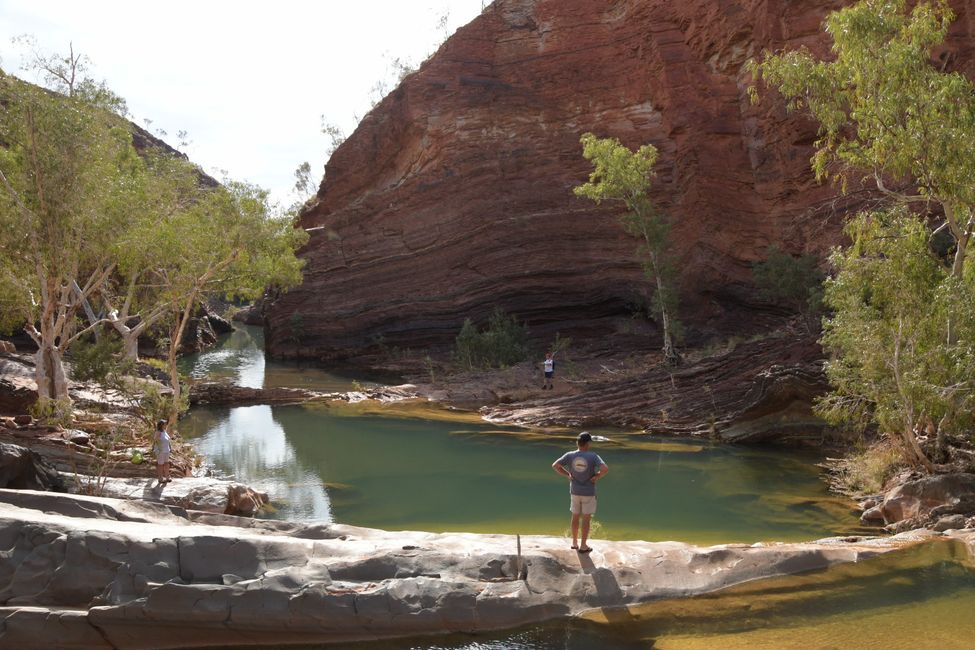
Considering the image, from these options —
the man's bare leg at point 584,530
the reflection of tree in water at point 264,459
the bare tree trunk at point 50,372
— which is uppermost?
the bare tree trunk at point 50,372

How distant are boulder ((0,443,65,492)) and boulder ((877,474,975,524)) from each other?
1222 centimetres

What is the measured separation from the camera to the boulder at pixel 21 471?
396 inches

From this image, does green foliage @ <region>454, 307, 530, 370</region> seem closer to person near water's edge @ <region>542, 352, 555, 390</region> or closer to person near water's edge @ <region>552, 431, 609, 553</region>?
person near water's edge @ <region>542, 352, 555, 390</region>

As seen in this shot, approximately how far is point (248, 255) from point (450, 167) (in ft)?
56.8

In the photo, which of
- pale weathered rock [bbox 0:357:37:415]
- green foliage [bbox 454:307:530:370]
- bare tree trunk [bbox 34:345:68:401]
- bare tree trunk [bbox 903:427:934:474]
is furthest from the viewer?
green foliage [bbox 454:307:530:370]

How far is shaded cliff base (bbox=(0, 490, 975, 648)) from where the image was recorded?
275 inches

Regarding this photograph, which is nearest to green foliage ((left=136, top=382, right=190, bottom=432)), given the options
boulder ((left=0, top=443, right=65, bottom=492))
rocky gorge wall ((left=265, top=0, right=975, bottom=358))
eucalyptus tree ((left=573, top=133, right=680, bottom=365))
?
boulder ((left=0, top=443, right=65, bottom=492))

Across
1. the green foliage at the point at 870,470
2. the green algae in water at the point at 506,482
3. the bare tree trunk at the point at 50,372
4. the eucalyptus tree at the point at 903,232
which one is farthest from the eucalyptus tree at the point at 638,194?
the bare tree trunk at the point at 50,372

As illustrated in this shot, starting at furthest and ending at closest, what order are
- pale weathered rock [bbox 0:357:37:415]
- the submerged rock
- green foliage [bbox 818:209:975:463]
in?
pale weathered rock [bbox 0:357:37:415], green foliage [bbox 818:209:975:463], the submerged rock

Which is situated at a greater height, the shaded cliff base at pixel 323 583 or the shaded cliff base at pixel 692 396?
the shaded cliff base at pixel 692 396

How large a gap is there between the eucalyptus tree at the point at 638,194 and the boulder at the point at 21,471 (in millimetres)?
17956

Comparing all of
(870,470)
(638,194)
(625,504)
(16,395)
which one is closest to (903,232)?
(870,470)

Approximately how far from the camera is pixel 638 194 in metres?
25.3

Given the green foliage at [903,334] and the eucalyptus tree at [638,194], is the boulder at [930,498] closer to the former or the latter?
the green foliage at [903,334]
